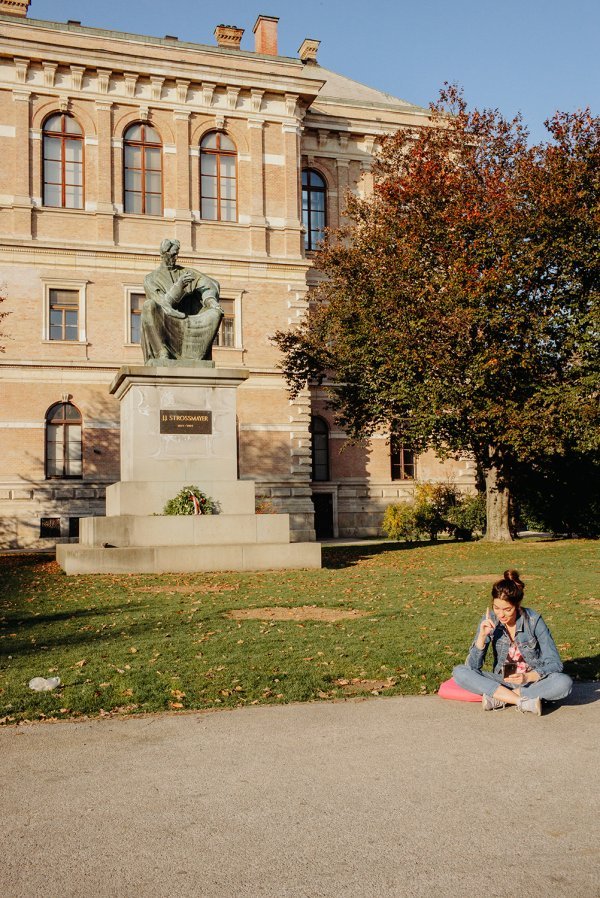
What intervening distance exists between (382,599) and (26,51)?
2926cm

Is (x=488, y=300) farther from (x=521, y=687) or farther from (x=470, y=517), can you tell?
(x=521, y=687)

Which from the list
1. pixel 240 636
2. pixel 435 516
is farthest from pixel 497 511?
pixel 240 636

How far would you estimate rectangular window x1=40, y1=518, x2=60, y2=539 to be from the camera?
110ft

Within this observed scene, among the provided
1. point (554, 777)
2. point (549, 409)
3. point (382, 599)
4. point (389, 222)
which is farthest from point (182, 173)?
→ point (554, 777)

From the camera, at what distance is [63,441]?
34.4 meters

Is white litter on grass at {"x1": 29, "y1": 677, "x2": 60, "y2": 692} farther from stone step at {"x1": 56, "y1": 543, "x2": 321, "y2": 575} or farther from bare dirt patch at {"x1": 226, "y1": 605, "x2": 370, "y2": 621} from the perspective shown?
stone step at {"x1": 56, "y1": 543, "x2": 321, "y2": 575}

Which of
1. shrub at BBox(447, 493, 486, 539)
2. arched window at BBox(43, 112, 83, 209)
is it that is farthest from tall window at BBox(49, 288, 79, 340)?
shrub at BBox(447, 493, 486, 539)

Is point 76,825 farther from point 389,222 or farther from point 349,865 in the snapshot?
point 389,222

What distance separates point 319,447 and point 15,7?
70.0ft

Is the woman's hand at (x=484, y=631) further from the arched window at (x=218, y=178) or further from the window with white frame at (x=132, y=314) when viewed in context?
the arched window at (x=218, y=178)

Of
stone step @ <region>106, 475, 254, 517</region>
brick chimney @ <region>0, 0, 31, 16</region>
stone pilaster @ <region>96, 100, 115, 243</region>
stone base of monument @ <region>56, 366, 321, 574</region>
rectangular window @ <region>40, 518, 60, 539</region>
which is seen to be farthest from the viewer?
brick chimney @ <region>0, 0, 31, 16</region>

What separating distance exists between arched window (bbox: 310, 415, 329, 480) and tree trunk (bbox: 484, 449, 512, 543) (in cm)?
1307

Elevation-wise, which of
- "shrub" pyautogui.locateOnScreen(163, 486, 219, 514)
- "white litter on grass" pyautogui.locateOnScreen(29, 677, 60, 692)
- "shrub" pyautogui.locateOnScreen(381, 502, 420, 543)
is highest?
"shrub" pyautogui.locateOnScreen(163, 486, 219, 514)

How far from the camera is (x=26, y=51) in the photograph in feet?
113
